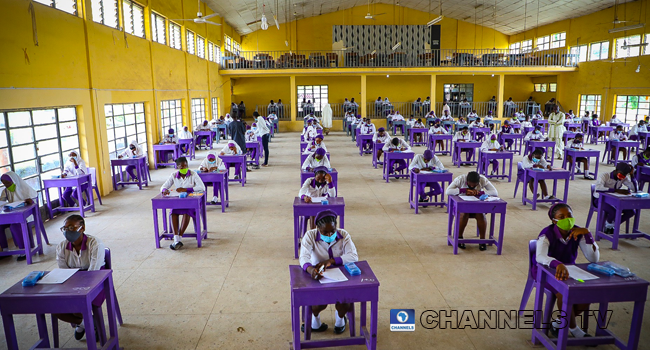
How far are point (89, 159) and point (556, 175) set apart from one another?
1041 centimetres

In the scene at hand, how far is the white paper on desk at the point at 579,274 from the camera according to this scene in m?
3.68

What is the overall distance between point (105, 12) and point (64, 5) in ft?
6.86

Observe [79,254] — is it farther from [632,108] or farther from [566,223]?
[632,108]

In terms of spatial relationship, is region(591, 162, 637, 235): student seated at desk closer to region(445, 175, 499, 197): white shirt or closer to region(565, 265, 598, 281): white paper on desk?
region(445, 175, 499, 197): white shirt

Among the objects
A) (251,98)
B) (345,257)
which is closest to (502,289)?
(345,257)

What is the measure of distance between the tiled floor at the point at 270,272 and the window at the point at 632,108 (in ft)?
46.9

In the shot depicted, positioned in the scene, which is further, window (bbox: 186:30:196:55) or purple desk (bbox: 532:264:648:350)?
window (bbox: 186:30:196:55)

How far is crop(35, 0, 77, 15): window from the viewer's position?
8.77m

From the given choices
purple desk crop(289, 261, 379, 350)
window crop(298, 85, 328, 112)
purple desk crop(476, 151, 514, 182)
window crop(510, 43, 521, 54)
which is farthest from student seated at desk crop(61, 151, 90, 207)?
window crop(510, 43, 521, 54)

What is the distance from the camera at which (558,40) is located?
2634cm

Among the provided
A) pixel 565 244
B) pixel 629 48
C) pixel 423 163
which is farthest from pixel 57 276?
pixel 629 48

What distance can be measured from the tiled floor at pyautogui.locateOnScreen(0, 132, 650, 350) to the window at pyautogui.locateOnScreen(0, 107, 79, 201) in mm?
1144

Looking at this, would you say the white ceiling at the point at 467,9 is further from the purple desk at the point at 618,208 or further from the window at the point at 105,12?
the purple desk at the point at 618,208

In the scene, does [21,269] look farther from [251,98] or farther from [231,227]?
[251,98]
